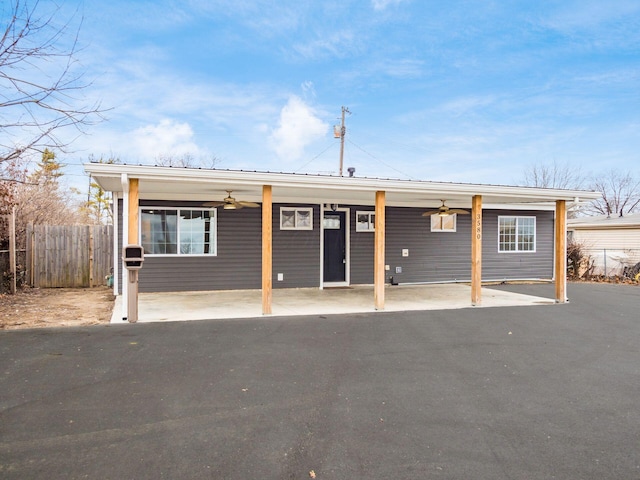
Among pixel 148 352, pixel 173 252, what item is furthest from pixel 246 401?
pixel 173 252

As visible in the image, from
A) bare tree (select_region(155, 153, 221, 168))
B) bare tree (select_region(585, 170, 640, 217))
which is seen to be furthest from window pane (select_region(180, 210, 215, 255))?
bare tree (select_region(585, 170, 640, 217))

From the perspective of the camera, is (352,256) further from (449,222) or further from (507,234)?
(507,234)

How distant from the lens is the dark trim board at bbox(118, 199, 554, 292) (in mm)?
9297

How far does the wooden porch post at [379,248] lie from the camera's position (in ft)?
23.4

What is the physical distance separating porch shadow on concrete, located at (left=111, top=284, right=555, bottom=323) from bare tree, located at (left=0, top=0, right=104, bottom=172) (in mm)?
2945

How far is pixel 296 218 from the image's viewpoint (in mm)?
9977

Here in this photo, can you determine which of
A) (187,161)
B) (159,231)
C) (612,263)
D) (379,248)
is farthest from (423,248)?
(187,161)

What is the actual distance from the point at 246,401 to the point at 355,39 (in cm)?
1291

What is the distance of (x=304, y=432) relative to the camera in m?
2.71

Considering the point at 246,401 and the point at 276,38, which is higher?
the point at 276,38

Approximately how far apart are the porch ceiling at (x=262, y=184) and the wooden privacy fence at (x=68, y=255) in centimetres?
251

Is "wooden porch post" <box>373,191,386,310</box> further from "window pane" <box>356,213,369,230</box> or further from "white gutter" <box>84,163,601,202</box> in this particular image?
"window pane" <box>356,213,369,230</box>

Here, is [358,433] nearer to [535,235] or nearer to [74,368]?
[74,368]

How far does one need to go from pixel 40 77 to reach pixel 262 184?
3227 mm
